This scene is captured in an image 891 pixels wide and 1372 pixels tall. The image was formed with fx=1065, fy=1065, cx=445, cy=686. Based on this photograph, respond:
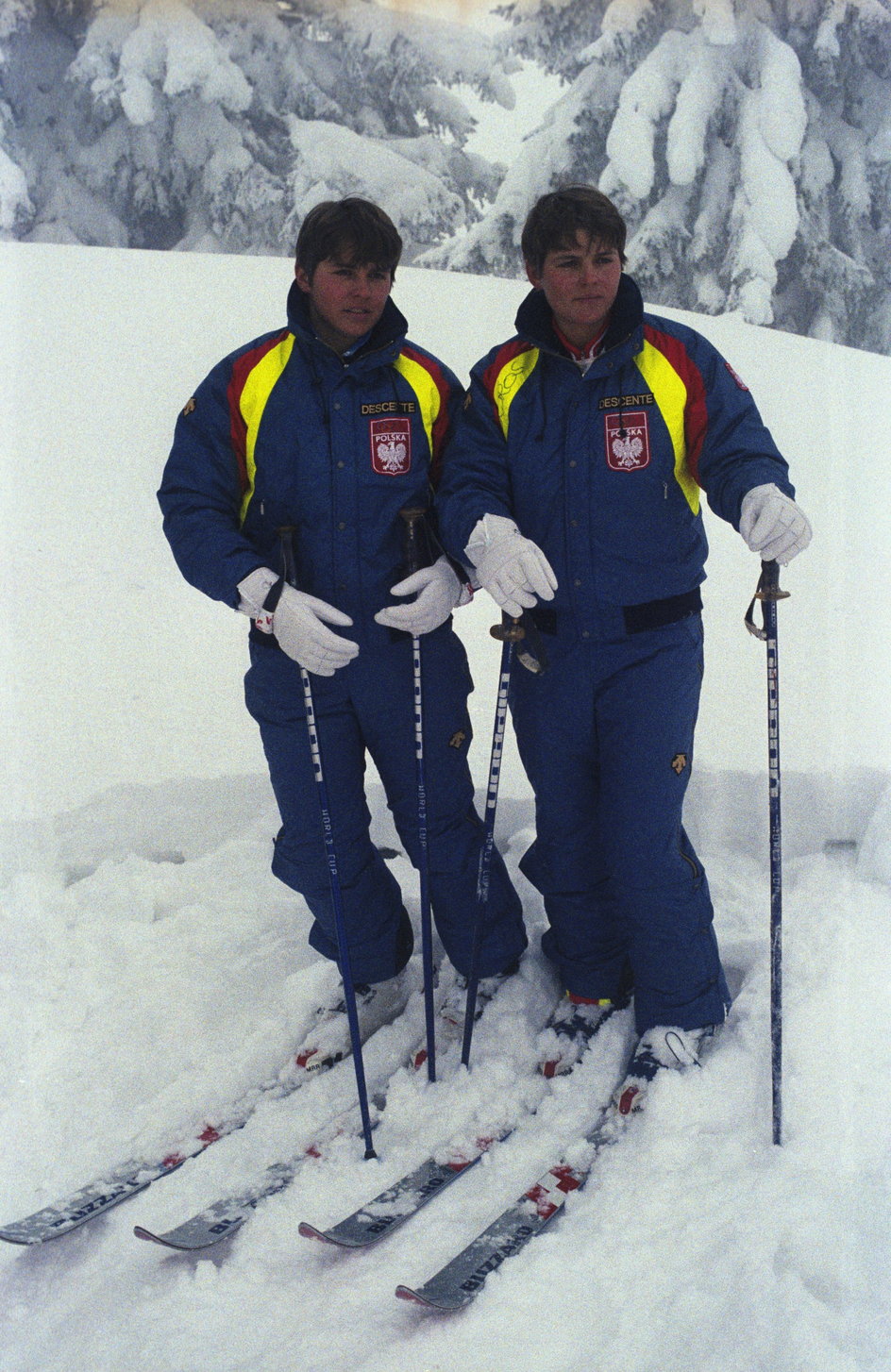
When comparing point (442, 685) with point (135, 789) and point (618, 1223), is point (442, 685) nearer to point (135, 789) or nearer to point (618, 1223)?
point (618, 1223)

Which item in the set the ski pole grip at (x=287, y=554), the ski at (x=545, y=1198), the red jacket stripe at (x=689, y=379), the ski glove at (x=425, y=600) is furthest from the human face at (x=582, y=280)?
the ski at (x=545, y=1198)

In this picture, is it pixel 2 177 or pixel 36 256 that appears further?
pixel 36 256

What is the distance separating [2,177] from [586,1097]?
321cm

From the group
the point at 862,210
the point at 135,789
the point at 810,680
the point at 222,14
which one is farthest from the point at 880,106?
the point at 135,789

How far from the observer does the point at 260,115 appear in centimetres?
320

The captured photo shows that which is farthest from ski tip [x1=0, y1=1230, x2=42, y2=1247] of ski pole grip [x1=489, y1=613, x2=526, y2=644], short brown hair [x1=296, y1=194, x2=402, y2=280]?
short brown hair [x1=296, y1=194, x2=402, y2=280]

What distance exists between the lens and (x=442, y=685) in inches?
87.8

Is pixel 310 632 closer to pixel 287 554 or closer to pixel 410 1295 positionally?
pixel 287 554

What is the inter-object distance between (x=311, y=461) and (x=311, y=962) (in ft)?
4.34

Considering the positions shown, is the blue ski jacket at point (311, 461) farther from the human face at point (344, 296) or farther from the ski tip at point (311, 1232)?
the ski tip at point (311, 1232)

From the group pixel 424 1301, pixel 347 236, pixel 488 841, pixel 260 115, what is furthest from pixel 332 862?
pixel 260 115

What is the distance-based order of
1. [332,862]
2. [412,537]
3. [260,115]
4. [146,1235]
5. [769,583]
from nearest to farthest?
[146,1235], [769,583], [412,537], [332,862], [260,115]

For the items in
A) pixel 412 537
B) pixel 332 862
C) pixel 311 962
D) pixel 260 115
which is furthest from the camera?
pixel 260 115

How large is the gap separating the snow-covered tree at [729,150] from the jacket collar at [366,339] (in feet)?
4.58
